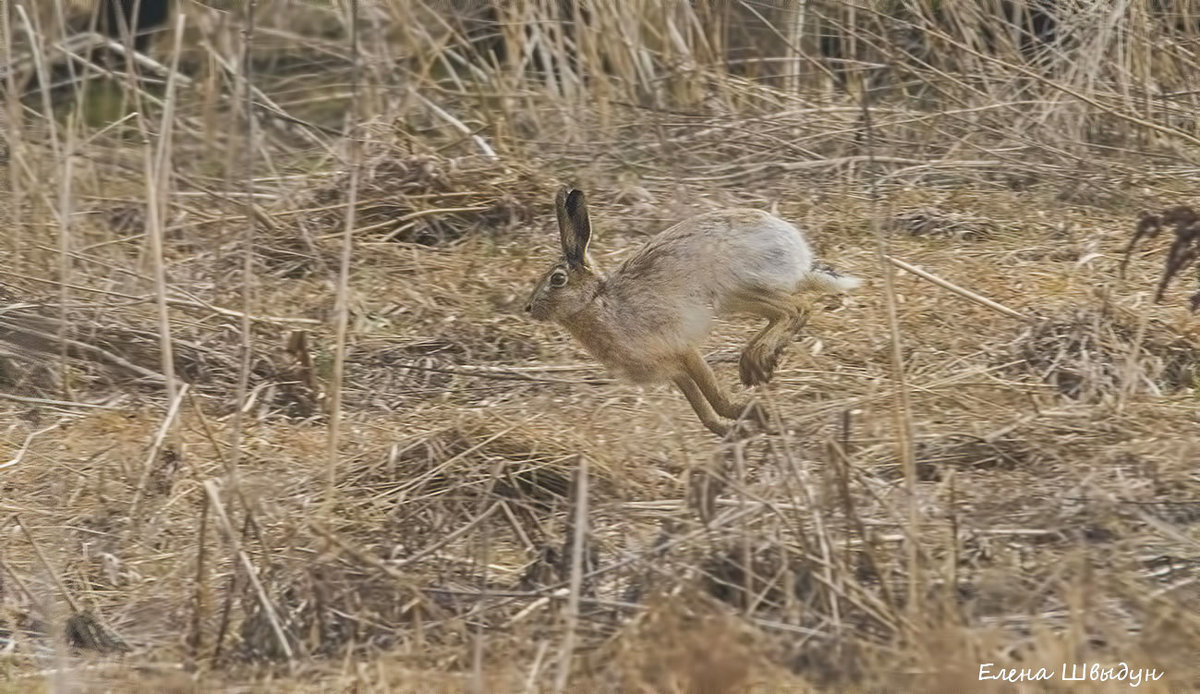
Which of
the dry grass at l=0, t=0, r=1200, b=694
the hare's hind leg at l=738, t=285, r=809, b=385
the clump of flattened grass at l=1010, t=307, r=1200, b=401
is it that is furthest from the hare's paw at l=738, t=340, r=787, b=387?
the clump of flattened grass at l=1010, t=307, r=1200, b=401

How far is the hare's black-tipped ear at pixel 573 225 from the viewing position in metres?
5.69

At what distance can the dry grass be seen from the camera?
3.86 m

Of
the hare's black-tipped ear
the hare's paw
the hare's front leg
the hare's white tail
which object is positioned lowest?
the hare's front leg

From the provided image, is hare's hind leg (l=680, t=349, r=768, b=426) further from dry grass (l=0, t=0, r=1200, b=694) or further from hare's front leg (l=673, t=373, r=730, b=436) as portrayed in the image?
dry grass (l=0, t=0, r=1200, b=694)

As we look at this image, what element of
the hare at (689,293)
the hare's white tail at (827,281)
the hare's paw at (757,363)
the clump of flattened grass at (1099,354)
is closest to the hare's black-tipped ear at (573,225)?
the hare at (689,293)

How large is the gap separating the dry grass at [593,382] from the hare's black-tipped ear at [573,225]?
1.74ft

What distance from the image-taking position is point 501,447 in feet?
17.0

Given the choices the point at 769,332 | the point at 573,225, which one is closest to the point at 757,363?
the point at 769,332

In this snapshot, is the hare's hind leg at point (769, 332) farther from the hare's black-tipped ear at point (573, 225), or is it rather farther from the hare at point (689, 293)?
the hare's black-tipped ear at point (573, 225)

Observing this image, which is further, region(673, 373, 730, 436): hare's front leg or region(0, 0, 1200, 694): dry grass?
region(673, 373, 730, 436): hare's front leg

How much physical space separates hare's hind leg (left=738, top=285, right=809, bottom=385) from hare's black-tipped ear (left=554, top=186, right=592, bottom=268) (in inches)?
21.3

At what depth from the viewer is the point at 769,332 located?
5781 mm

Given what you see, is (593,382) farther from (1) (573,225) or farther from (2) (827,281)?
(2) (827,281)

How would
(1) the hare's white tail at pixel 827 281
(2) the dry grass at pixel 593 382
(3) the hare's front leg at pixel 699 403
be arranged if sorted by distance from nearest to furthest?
(2) the dry grass at pixel 593 382
(3) the hare's front leg at pixel 699 403
(1) the hare's white tail at pixel 827 281
